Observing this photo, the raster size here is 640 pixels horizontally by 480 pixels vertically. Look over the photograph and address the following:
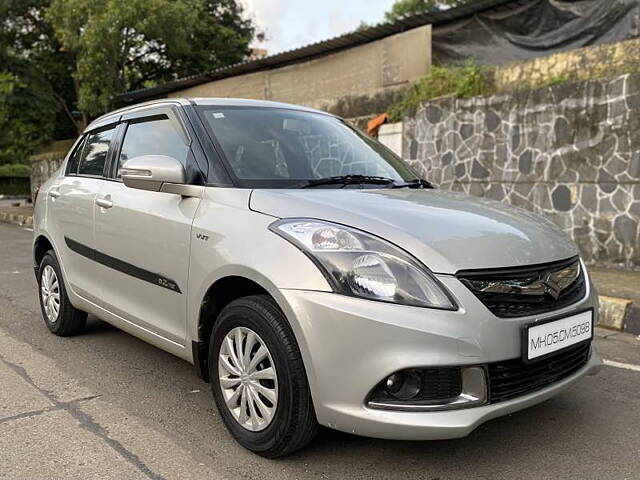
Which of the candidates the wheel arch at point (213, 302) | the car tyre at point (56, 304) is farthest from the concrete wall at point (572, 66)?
the car tyre at point (56, 304)

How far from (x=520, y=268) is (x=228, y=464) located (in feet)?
4.96

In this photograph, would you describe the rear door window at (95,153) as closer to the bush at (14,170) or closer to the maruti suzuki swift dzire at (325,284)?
the maruti suzuki swift dzire at (325,284)

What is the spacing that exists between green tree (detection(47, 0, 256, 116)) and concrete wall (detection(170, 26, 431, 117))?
144 inches

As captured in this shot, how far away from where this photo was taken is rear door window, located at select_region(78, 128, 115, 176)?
13.6 feet

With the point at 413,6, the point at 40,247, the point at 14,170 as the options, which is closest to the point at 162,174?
the point at 40,247

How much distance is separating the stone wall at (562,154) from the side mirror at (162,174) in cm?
595

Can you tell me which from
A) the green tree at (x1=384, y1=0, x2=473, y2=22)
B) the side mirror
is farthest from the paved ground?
the green tree at (x1=384, y1=0, x2=473, y2=22)

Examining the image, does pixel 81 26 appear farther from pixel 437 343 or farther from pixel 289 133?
pixel 437 343

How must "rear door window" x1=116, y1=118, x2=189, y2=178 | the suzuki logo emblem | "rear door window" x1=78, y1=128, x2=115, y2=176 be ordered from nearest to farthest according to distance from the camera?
the suzuki logo emblem
"rear door window" x1=116, y1=118, x2=189, y2=178
"rear door window" x1=78, y1=128, x2=115, y2=176

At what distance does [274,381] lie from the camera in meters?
2.56

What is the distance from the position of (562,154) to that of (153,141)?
5.87 metres

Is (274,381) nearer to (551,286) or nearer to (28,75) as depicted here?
(551,286)

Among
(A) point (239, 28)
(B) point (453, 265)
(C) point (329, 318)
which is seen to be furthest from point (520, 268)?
(A) point (239, 28)

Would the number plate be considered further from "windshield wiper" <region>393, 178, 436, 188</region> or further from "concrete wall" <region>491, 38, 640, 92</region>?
"concrete wall" <region>491, 38, 640, 92</region>
